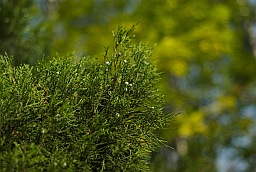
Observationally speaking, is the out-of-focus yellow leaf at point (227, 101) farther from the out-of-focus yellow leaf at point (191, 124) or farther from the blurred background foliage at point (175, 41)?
the out-of-focus yellow leaf at point (191, 124)

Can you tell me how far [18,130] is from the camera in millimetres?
1244

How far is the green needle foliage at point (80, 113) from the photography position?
48.0 inches

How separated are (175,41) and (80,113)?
101 inches

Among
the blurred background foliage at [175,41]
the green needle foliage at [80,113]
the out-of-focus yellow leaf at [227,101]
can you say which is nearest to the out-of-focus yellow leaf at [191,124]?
the blurred background foliage at [175,41]

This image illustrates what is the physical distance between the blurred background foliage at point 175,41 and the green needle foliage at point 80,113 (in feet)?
2.83

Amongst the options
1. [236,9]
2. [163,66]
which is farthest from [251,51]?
[163,66]

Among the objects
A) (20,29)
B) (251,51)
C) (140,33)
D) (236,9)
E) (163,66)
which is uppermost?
(236,9)

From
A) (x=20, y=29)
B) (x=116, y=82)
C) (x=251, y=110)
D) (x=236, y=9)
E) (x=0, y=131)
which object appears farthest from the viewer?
(x=251, y=110)

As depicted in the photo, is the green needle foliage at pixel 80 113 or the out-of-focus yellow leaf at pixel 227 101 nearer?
the green needle foliage at pixel 80 113

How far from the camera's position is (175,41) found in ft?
12.6

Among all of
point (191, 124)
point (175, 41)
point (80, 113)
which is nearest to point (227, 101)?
point (191, 124)

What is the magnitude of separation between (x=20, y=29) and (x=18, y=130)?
124 centimetres

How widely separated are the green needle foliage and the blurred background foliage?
2.83 feet

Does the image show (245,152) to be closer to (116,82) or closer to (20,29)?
(20,29)
